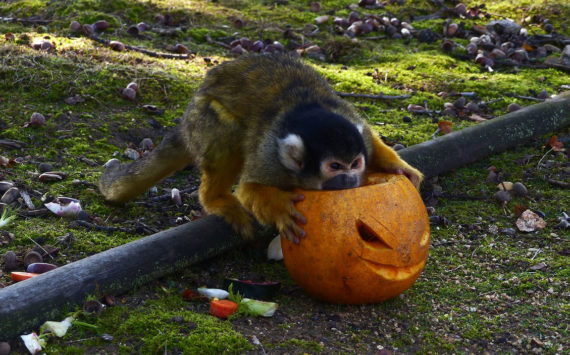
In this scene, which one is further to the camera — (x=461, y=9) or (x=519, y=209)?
(x=461, y=9)

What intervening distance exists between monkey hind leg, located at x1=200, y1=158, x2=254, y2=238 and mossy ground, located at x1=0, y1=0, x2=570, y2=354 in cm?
26

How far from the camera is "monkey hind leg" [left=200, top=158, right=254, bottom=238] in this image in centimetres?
363

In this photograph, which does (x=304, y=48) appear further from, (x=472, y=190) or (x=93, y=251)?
(x=93, y=251)

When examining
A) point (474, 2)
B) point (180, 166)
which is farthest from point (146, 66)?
point (474, 2)

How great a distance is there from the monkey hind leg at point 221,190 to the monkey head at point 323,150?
19.5 inches

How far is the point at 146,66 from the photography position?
595cm

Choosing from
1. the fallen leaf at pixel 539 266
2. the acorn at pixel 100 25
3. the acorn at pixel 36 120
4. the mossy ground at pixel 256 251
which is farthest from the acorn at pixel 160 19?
the fallen leaf at pixel 539 266

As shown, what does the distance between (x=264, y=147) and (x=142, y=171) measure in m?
0.96

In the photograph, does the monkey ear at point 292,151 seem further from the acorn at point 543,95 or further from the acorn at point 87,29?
the acorn at point 87,29

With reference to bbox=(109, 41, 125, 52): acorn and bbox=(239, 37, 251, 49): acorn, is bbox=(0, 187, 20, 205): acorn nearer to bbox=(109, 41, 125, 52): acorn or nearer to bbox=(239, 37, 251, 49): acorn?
bbox=(109, 41, 125, 52): acorn

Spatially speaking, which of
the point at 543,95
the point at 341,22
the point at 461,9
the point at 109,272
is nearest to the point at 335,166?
the point at 109,272

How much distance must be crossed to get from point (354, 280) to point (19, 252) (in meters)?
1.75

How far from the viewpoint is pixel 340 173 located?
3.12 metres

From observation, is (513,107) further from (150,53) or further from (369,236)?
(150,53)
